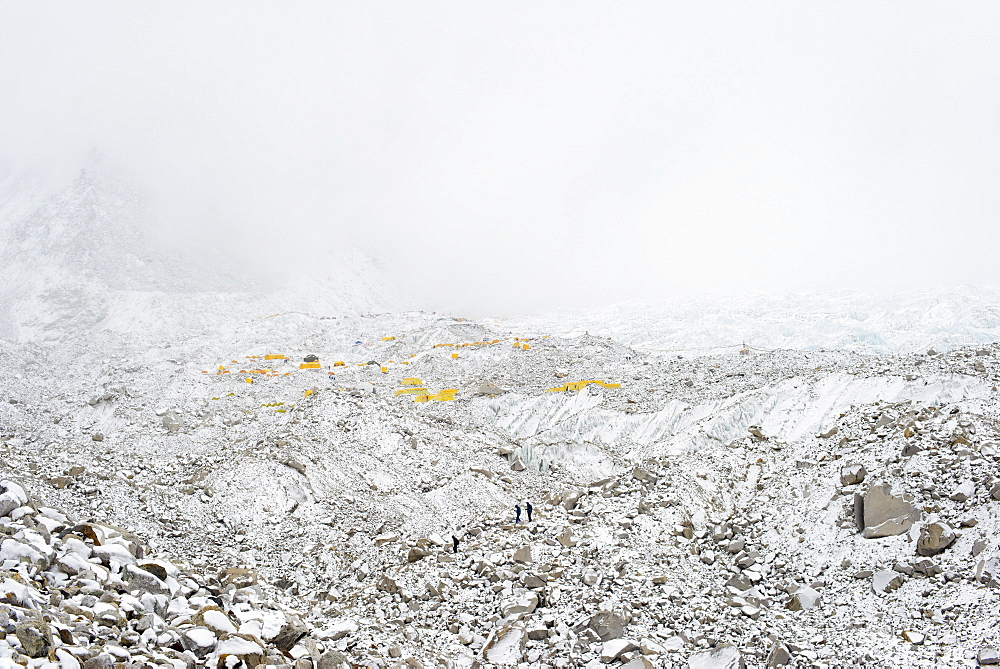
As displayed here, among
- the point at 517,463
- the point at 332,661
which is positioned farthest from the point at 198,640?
the point at 517,463

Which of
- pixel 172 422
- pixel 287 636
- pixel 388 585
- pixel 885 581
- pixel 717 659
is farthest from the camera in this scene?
pixel 172 422

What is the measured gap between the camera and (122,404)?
77.0ft

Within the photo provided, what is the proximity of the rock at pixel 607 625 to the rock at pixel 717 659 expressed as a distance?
52.4 inches

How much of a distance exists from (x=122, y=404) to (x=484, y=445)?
16.1 meters

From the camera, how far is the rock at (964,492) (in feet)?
35.3

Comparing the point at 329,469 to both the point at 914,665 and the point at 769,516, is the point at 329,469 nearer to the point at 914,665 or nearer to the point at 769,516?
the point at 769,516

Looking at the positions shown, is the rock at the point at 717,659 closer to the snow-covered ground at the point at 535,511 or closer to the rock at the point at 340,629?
the snow-covered ground at the point at 535,511

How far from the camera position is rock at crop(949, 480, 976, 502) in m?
10.8

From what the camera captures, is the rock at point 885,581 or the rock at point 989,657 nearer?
the rock at point 989,657

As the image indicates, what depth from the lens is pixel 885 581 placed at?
1010 cm

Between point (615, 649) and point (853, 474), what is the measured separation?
779 cm

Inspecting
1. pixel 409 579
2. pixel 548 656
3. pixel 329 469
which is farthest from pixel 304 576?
pixel 548 656

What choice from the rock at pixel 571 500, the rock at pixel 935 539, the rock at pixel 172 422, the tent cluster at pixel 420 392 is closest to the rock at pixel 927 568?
the rock at pixel 935 539

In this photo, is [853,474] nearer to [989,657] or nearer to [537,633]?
[989,657]
